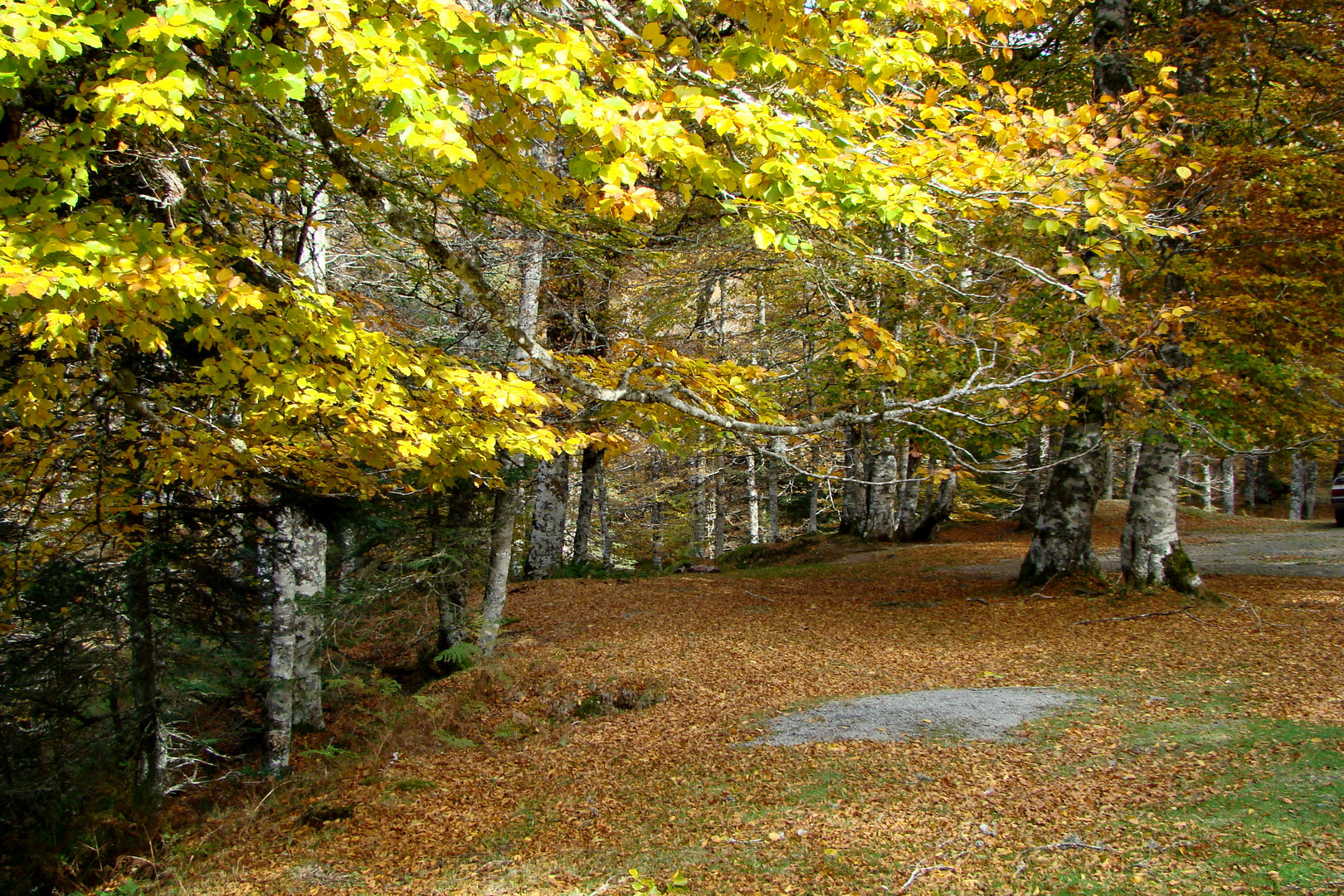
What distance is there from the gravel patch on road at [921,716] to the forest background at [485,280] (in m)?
2.01

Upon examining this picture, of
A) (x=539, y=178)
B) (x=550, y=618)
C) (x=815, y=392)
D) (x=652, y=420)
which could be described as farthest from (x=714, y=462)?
(x=539, y=178)

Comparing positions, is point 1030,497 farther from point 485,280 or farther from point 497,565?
point 485,280

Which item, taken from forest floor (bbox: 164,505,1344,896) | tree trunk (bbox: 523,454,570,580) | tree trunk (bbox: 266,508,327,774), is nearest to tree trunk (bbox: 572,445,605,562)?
tree trunk (bbox: 523,454,570,580)

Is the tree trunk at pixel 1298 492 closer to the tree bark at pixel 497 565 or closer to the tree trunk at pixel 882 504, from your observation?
the tree trunk at pixel 882 504

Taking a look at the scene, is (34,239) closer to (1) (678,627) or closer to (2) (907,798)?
(2) (907,798)

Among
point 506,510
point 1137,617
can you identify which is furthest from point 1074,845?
point 506,510

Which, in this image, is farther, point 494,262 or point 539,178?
point 494,262

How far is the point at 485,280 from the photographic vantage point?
20.0 feet

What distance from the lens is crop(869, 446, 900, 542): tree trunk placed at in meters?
17.1

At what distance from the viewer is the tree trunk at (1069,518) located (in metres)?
10.5

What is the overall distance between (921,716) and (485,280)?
505 centimetres

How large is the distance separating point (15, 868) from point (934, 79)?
37.6 feet

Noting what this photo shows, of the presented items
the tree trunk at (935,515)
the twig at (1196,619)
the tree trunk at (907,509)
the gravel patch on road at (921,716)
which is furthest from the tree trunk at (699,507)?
the gravel patch on road at (921,716)

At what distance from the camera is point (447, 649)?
9.05 meters
